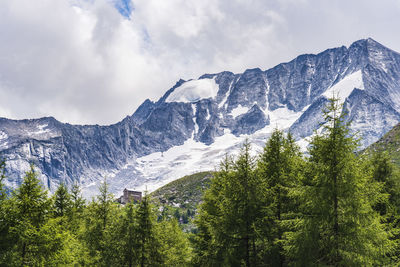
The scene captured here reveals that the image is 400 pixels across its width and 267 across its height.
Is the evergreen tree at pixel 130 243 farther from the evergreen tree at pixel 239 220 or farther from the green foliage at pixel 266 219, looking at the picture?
the evergreen tree at pixel 239 220

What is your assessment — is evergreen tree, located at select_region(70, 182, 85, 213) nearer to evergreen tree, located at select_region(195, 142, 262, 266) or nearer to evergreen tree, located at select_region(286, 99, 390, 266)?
evergreen tree, located at select_region(195, 142, 262, 266)

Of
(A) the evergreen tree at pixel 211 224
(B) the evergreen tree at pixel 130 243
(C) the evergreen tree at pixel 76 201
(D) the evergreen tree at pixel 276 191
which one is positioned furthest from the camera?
(C) the evergreen tree at pixel 76 201

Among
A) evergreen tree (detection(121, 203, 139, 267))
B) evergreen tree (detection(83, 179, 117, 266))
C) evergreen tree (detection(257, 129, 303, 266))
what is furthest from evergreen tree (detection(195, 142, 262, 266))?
evergreen tree (detection(83, 179, 117, 266))

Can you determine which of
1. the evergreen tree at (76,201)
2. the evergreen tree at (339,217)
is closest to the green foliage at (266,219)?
the evergreen tree at (339,217)

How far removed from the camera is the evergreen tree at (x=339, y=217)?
14.0m

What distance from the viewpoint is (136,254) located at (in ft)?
75.8

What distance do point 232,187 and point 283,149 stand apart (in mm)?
5590

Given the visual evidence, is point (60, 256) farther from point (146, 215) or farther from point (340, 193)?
point (340, 193)

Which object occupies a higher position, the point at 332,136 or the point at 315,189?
the point at 332,136

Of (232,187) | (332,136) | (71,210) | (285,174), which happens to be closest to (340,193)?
(332,136)

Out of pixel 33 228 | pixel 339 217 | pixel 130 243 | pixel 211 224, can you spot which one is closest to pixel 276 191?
pixel 211 224

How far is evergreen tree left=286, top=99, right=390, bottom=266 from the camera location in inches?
549

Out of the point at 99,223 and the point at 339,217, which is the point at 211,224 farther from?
the point at 99,223

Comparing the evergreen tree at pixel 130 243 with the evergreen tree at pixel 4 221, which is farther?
the evergreen tree at pixel 130 243
